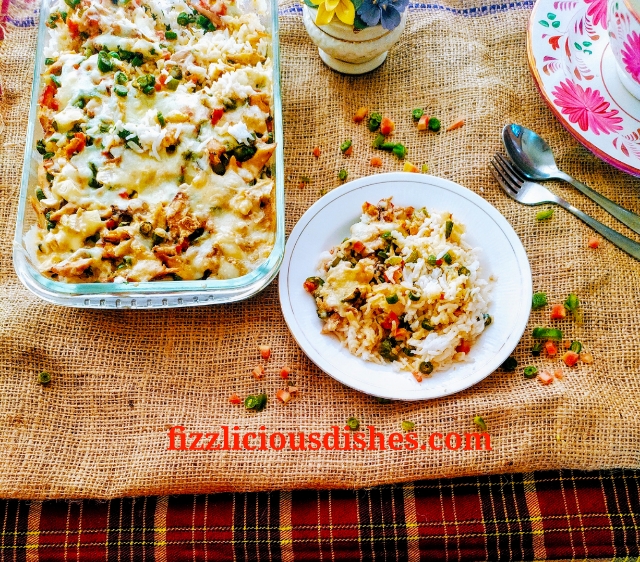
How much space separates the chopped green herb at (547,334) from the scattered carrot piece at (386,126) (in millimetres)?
1069

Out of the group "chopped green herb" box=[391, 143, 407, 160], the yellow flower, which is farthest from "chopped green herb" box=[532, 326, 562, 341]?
the yellow flower

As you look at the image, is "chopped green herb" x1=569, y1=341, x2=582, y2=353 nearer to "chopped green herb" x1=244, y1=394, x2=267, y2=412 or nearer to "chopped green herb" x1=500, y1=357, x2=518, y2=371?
"chopped green herb" x1=500, y1=357, x2=518, y2=371

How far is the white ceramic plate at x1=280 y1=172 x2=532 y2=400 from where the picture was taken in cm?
234

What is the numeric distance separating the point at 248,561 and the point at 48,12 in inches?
92.4

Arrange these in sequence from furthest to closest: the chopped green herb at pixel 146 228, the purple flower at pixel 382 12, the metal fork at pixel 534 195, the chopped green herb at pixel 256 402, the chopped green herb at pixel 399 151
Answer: the chopped green herb at pixel 399 151 → the metal fork at pixel 534 195 → the purple flower at pixel 382 12 → the chopped green herb at pixel 256 402 → the chopped green herb at pixel 146 228

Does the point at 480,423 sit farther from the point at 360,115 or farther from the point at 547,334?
the point at 360,115

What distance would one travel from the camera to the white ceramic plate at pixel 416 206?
7.67 feet

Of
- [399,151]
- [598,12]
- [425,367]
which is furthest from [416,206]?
[598,12]

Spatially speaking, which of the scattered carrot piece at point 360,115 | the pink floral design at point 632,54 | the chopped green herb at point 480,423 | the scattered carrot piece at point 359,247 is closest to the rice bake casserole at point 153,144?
the scattered carrot piece at point 359,247

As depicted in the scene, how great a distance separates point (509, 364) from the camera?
246cm

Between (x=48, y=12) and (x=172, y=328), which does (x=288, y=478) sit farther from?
(x=48, y=12)

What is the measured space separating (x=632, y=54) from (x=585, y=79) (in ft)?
0.79

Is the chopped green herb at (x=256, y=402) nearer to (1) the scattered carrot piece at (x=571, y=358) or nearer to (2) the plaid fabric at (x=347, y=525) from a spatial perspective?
(2) the plaid fabric at (x=347, y=525)

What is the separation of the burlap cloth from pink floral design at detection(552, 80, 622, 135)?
24 cm
